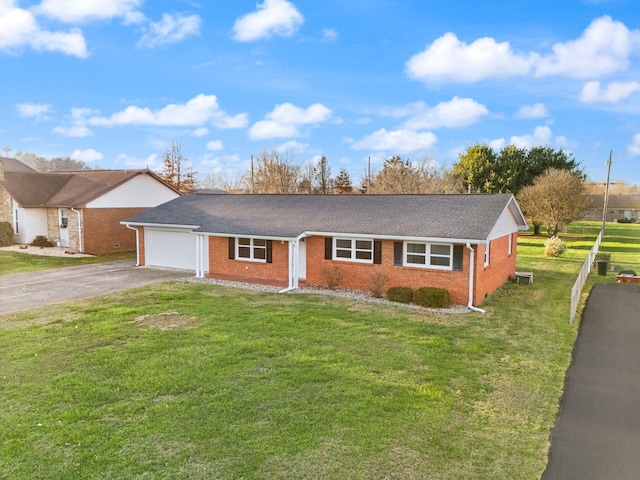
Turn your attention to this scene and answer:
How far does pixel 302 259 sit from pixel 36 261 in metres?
16.0

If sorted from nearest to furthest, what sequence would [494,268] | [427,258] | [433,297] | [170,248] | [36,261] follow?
[433,297], [427,258], [494,268], [170,248], [36,261]

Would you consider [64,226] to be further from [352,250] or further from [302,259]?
[352,250]

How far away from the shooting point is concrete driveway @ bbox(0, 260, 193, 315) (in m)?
16.1

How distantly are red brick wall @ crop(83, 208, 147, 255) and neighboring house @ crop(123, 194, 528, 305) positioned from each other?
6.01 m

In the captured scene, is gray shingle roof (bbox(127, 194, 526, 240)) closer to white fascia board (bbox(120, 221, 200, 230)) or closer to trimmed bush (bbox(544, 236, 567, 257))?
white fascia board (bbox(120, 221, 200, 230))

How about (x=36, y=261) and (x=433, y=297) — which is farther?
(x=36, y=261)

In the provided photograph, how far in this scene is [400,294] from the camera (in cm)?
1588

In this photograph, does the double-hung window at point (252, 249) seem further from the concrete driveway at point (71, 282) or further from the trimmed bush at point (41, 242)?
the trimmed bush at point (41, 242)

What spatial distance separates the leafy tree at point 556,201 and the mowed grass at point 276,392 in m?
27.1

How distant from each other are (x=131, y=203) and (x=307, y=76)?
Result: 1420 cm

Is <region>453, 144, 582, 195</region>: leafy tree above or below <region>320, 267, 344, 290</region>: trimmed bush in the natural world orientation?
above

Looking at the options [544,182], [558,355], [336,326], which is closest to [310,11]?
[336,326]

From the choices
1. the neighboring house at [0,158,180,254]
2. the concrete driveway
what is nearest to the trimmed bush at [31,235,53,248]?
the neighboring house at [0,158,180,254]

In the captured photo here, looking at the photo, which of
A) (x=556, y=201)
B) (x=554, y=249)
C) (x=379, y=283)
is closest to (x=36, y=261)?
(x=379, y=283)
